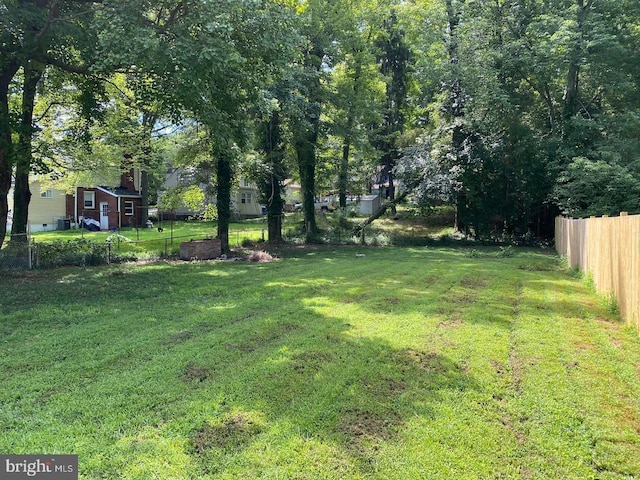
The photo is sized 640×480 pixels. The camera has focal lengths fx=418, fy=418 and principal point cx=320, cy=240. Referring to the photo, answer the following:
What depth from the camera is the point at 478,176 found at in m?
21.2

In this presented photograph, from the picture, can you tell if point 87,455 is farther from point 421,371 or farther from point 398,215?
point 398,215

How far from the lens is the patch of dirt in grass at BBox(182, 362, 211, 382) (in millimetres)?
4171

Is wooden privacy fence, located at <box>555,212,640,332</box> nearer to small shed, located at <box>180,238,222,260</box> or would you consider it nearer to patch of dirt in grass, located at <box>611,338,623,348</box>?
patch of dirt in grass, located at <box>611,338,623,348</box>

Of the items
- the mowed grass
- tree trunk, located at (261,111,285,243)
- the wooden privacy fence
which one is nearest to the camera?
the mowed grass

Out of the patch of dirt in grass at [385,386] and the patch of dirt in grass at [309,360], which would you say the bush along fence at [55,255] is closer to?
the patch of dirt in grass at [309,360]

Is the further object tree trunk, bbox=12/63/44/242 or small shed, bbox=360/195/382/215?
small shed, bbox=360/195/382/215

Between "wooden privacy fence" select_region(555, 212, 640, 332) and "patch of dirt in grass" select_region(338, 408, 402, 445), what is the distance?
4.28 meters

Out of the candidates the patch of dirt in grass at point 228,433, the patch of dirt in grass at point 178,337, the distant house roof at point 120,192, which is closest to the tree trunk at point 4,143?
the patch of dirt in grass at point 178,337

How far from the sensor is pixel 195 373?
14.1ft

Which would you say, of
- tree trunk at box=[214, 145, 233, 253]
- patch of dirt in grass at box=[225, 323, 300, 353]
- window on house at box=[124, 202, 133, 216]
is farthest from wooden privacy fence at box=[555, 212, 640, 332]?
window on house at box=[124, 202, 133, 216]

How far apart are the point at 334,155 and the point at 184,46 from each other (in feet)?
54.0

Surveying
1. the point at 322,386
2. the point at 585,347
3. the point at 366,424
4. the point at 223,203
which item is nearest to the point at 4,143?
the point at 223,203

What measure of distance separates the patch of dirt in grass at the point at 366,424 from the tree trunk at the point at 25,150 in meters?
10.6

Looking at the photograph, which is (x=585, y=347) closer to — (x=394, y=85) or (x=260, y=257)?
(x=260, y=257)
